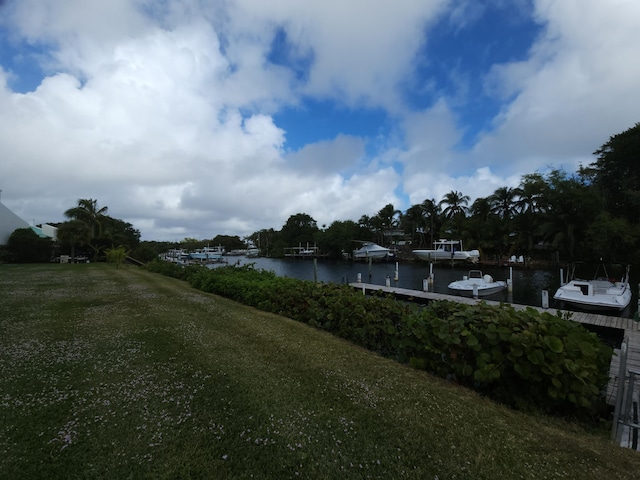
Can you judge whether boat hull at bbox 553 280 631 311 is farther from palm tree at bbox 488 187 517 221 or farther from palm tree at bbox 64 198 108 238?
palm tree at bbox 64 198 108 238

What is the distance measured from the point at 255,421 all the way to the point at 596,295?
66.5 ft

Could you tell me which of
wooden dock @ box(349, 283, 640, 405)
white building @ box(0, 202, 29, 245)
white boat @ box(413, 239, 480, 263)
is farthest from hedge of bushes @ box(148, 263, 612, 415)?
white boat @ box(413, 239, 480, 263)

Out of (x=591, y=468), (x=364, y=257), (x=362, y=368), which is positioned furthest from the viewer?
(x=364, y=257)

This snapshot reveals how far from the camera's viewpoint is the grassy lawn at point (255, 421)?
8.52 ft

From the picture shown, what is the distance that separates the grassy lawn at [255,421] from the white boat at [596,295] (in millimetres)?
16459

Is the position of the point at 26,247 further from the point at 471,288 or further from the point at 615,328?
the point at 615,328

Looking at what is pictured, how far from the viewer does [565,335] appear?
4.03 meters

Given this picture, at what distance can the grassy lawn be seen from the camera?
2.60m

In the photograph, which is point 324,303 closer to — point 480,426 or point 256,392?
point 256,392

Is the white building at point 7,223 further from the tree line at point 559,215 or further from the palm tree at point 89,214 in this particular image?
the tree line at point 559,215

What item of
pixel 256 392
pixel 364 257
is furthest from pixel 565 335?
pixel 364 257

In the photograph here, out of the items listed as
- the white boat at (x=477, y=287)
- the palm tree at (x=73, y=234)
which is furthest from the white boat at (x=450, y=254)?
the palm tree at (x=73, y=234)

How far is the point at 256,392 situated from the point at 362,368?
1725mm

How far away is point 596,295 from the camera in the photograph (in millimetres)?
16359
